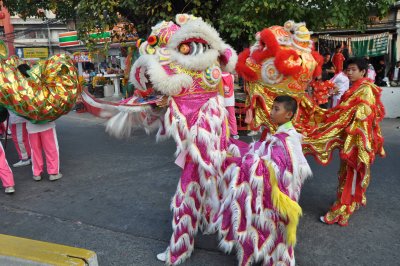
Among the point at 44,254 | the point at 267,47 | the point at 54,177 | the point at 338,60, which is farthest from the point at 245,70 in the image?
the point at 54,177

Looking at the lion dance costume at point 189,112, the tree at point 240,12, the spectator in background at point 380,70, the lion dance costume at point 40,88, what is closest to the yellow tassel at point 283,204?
the lion dance costume at point 189,112

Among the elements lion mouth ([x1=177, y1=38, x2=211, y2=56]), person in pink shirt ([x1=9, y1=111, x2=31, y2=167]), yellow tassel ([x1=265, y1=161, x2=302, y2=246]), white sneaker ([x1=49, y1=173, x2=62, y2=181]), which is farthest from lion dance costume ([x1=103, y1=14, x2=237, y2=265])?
person in pink shirt ([x1=9, y1=111, x2=31, y2=167])

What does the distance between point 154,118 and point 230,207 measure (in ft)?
3.13

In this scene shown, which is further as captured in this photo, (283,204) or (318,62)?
(318,62)

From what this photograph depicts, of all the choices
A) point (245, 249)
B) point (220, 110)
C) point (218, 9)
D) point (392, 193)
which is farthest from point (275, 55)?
point (218, 9)

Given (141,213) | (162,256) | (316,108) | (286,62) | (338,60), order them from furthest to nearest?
1. (338,60)
2. (141,213)
3. (316,108)
4. (286,62)
5. (162,256)

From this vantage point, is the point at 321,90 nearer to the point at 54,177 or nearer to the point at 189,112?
the point at 189,112

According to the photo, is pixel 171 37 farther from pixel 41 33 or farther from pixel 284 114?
pixel 41 33

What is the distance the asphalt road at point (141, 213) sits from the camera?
288 centimetres

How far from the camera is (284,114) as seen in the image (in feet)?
7.41

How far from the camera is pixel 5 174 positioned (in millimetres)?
4320

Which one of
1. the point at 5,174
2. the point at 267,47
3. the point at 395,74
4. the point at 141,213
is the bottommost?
the point at 141,213

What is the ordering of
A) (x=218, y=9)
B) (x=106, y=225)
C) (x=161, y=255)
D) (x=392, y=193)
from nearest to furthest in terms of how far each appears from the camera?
(x=161, y=255)
(x=106, y=225)
(x=392, y=193)
(x=218, y=9)

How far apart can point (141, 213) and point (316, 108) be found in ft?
6.76
